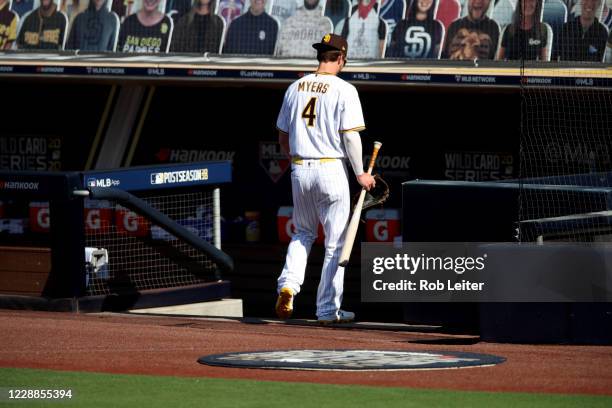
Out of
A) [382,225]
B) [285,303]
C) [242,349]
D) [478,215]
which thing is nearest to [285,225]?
[382,225]

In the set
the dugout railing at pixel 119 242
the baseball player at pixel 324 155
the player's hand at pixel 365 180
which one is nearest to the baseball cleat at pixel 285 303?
the baseball player at pixel 324 155

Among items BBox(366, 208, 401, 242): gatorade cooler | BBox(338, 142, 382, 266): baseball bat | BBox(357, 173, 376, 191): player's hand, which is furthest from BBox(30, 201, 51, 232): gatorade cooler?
BBox(357, 173, 376, 191): player's hand

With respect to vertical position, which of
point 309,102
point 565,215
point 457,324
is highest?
point 309,102

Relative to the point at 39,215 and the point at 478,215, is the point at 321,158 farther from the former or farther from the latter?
the point at 39,215

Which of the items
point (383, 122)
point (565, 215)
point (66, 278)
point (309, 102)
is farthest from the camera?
point (383, 122)

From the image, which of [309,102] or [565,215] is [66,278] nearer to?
[309,102]

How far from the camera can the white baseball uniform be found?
8656 millimetres

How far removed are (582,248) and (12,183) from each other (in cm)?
426

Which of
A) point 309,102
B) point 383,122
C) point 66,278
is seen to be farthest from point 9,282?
point 383,122

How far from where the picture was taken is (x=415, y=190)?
9461 millimetres

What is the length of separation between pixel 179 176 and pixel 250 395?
495cm

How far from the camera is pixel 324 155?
28.6 ft

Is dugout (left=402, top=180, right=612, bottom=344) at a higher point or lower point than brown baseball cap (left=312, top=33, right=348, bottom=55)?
lower

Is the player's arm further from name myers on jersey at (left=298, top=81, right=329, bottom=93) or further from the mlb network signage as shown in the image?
the mlb network signage
